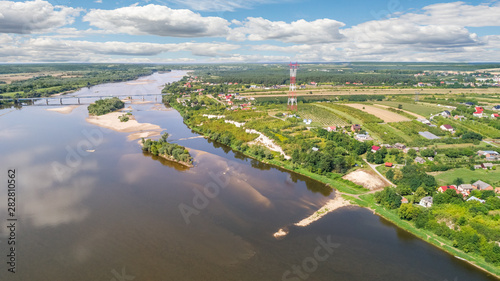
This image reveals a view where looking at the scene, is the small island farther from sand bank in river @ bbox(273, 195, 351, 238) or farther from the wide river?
sand bank in river @ bbox(273, 195, 351, 238)

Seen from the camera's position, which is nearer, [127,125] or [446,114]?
[127,125]

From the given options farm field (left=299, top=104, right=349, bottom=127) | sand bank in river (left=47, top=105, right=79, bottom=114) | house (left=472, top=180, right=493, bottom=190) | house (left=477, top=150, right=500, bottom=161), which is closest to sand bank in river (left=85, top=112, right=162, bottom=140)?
sand bank in river (left=47, top=105, right=79, bottom=114)

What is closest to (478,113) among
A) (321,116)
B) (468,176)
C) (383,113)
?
(383,113)

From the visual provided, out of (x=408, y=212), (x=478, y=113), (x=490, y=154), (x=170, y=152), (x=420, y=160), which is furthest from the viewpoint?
(x=478, y=113)

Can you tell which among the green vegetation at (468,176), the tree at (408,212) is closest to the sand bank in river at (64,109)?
the tree at (408,212)

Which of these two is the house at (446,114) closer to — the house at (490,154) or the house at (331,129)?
the house at (490,154)

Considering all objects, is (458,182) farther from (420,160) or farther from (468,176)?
(420,160)

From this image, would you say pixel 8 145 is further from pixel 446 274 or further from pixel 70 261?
pixel 446 274

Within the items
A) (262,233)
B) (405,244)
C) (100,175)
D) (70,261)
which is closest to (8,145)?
(100,175)
